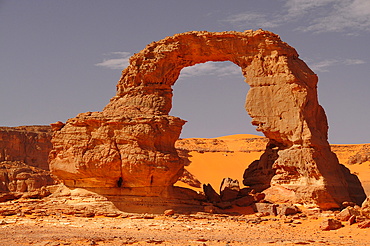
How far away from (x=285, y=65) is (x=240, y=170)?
2032 centimetres

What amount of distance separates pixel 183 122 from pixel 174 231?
6.42 meters

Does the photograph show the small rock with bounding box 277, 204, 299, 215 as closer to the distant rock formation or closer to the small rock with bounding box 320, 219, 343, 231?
the small rock with bounding box 320, 219, 343, 231

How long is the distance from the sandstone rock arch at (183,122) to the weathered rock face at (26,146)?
15.1 metres

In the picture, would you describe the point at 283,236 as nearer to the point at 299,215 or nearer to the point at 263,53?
the point at 299,215

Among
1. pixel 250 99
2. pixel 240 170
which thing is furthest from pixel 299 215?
pixel 240 170

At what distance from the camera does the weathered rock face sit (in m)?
36.6

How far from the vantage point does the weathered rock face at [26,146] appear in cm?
3659

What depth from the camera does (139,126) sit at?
21594 mm

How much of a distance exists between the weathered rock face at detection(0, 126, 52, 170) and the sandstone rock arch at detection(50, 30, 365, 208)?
1507cm

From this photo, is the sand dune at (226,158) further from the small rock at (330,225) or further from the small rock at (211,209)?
the small rock at (330,225)

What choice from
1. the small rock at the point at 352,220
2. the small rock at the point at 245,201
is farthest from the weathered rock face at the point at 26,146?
the small rock at the point at 352,220

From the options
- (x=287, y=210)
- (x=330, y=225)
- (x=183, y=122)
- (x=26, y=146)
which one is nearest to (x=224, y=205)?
(x=287, y=210)

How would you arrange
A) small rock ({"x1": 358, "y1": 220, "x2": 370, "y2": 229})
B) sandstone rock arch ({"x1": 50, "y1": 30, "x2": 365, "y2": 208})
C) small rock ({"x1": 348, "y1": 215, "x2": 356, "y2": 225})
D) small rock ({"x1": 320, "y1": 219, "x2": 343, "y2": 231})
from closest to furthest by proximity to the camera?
small rock ({"x1": 358, "y1": 220, "x2": 370, "y2": 229}) → small rock ({"x1": 320, "y1": 219, "x2": 343, "y2": 231}) → small rock ({"x1": 348, "y1": 215, "x2": 356, "y2": 225}) → sandstone rock arch ({"x1": 50, "y1": 30, "x2": 365, "y2": 208})

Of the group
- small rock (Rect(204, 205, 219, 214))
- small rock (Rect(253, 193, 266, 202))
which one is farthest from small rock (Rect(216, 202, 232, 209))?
small rock (Rect(253, 193, 266, 202))
